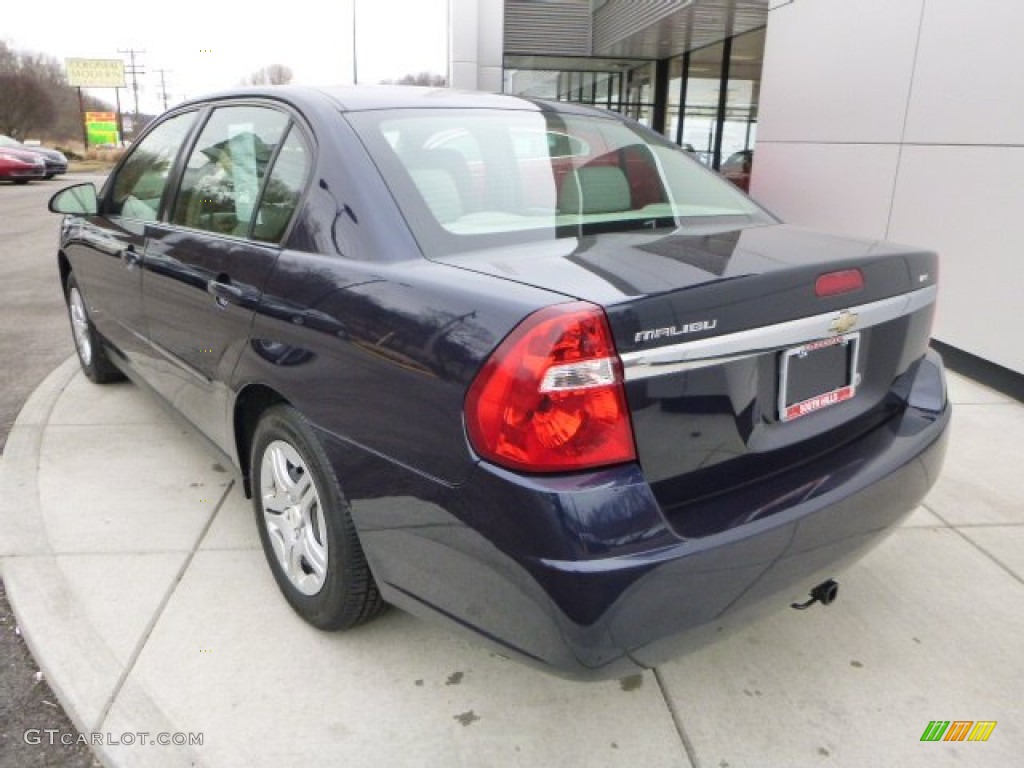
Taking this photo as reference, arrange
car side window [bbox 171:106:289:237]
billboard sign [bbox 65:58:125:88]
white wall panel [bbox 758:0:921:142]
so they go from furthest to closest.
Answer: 1. billboard sign [bbox 65:58:125:88]
2. white wall panel [bbox 758:0:921:142]
3. car side window [bbox 171:106:289:237]

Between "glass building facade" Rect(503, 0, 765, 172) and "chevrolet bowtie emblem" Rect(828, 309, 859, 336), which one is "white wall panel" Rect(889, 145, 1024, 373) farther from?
"glass building facade" Rect(503, 0, 765, 172)

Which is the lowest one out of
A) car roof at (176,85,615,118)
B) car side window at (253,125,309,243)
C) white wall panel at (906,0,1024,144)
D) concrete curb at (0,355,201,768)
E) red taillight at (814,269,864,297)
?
concrete curb at (0,355,201,768)

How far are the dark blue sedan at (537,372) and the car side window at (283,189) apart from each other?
0.5 inches

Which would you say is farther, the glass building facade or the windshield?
the glass building facade

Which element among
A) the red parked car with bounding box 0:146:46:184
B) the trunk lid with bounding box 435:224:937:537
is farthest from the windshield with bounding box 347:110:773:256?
the red parked car with bounding box 0:146:46:184

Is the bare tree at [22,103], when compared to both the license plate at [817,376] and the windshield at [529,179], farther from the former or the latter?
the license plate at [817,376]

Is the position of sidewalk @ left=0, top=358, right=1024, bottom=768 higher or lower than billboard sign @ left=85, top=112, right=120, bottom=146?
lower

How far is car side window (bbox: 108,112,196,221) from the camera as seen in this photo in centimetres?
340

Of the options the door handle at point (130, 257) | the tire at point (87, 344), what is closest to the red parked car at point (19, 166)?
the tire at point (87, 344)

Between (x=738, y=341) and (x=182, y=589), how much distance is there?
81.6 inches

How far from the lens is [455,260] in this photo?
2.00m

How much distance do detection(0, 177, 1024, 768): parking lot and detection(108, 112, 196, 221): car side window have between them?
102 centimetres

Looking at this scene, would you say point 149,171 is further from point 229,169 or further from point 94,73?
point 94,73

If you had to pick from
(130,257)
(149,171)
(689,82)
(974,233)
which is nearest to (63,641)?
(130,257)
